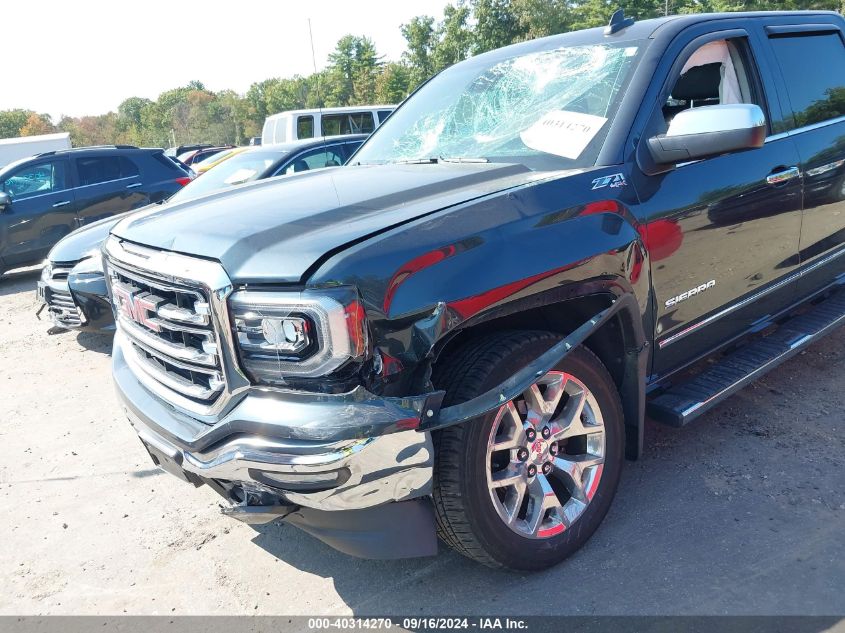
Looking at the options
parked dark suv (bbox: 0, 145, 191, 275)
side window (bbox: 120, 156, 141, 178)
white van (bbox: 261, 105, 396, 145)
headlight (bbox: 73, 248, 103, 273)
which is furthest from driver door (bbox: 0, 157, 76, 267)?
white van (bbox: 261, 105, 396, 145)

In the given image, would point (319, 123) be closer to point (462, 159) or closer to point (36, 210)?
point (36, 210)

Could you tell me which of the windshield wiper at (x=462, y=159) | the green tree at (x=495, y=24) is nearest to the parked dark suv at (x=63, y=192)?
the windshield wiper at (x=462, y=159)

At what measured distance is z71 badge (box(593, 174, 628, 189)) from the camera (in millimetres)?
2582

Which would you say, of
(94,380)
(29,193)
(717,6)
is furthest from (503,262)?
(717,6)

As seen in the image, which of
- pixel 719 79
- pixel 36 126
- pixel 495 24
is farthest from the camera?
pixel 36 126

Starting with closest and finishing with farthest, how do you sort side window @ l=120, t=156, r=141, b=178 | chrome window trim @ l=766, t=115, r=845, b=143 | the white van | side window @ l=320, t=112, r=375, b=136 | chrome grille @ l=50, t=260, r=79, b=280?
chrome window trim @ l=766, t=115, r=845, b=143 → chrome grille @ l=50, t=260, r=79, b=280 → side window @ l=120, t=156, r=141, b=178 → the white van → side window @ l=320, t=112, r=375, b=136

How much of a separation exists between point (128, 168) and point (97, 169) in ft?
1.38

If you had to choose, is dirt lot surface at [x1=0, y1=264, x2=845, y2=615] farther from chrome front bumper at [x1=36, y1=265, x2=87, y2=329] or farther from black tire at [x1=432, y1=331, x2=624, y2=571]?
chrome front bumper at [x1=36, y1=265, x2=87, y2=329]

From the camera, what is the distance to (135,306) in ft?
8.53

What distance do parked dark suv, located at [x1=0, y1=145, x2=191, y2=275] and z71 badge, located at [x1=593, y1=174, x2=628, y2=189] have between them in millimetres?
8726

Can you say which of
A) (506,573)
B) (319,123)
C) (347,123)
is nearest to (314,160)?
(506,573)

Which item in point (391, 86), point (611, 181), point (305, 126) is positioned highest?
point (391, 86)

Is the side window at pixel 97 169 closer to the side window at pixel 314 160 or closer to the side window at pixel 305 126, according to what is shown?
the side window at pixel 314 160

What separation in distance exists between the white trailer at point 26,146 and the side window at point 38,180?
21.5 m
